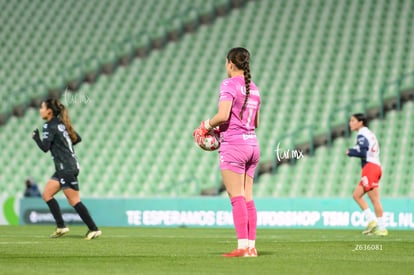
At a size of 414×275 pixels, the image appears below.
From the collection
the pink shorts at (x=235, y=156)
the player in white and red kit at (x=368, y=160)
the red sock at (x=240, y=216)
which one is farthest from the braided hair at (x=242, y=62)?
the player in white and red kit at (x=368, y=160)

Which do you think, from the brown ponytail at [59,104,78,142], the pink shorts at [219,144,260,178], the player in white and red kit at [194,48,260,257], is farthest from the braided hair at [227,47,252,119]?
the brown ponytail at [59,104,78,142]

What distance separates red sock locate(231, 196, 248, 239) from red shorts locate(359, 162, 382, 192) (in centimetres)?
668

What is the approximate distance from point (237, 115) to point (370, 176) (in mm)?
6743

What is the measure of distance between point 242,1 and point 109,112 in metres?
6.32

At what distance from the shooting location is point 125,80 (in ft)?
94.5

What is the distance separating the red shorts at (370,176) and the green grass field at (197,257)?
246cm

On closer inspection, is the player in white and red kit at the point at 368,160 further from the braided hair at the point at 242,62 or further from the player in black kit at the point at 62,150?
the braided hair at the point at 242,62

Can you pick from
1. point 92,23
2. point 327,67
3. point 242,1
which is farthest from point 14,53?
point 327,67

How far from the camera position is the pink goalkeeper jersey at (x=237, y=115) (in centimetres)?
993

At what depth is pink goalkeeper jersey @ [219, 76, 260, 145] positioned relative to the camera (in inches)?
391

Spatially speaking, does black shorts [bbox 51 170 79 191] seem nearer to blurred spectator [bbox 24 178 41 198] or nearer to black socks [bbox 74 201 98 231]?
black socks [bbox 74 201 98 231]

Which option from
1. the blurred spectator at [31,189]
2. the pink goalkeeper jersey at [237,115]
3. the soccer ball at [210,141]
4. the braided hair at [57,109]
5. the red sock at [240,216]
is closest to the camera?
the red sock at [240,216]

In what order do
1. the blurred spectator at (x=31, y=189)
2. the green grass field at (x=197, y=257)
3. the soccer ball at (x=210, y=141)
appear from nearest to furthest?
the green grass field at (x=197, y=257)
the soccer ball at (x=210, y=141)
the blurred spectator at (x=31, y=189)

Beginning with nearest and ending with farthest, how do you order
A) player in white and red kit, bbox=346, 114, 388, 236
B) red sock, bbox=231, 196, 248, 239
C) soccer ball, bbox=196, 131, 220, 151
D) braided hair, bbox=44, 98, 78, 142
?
1. red sock, bbox=231, 196, 248, 239
2. soccer ball, bbox=196, 131, 220, 151
3. braided hair, bbox=44, 98, 78, 142
4. player in white and red kit, bbox=346, 114, 388, 236
